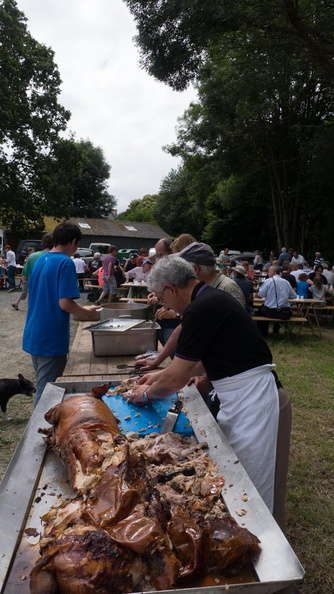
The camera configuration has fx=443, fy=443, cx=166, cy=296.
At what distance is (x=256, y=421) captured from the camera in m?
2.32

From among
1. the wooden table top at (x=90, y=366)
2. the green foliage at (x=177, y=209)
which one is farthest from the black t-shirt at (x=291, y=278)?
the green foliage at (x=177, y=209)

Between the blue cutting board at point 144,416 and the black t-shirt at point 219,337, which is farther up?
the black t-shirt at point 219,337

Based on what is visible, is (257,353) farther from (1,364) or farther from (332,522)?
(1,364)

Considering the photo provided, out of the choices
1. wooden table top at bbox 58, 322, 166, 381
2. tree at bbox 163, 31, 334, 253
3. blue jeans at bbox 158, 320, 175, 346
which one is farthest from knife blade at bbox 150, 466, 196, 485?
tree at bbox 163, 31, 334, 253

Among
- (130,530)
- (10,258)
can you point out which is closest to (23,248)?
(10,258)

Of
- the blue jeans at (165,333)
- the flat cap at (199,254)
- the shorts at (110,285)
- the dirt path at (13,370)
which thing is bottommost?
the dirt path at (13,370)

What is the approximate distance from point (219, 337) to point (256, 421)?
495 millimetres

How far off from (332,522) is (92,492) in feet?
8.62

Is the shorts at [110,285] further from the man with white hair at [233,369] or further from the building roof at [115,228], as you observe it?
the building roof at [115,228]

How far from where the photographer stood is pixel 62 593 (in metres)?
1.17

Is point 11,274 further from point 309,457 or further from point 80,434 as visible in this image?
point 80,434

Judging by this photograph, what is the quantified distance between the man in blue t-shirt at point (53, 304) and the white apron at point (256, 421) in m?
1.60

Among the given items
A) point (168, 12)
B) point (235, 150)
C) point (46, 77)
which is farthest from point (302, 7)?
point (46, 77)

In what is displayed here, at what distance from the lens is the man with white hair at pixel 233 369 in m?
2.20
